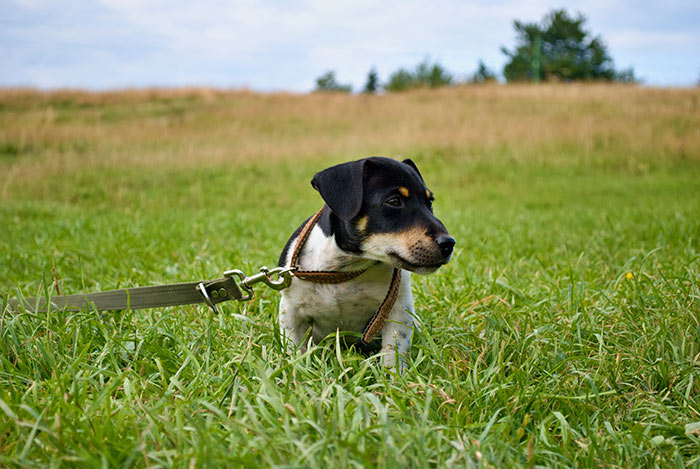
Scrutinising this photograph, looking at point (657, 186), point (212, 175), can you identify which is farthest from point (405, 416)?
point (212, 175)

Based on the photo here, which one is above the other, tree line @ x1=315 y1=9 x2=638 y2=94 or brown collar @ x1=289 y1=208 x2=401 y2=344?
tree line @ x1=315 y1=9 x2=638 y2=94

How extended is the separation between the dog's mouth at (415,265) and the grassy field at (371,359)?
1.04ft

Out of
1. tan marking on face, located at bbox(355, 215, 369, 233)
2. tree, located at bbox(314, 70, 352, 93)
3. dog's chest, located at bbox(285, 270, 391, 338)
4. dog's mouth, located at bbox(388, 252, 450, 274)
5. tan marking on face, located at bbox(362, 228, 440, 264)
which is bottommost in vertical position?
dog's chest, located at bbox(285, 270, 391, 338)

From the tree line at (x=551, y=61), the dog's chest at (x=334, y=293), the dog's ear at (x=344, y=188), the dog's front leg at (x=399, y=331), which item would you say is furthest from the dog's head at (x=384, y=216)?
the tree line at (x=551, y=61)

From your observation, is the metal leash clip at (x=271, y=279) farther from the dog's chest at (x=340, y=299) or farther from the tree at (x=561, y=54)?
the tree at (x=561, y=54)

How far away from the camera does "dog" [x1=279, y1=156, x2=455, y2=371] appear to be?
2180 millimetres

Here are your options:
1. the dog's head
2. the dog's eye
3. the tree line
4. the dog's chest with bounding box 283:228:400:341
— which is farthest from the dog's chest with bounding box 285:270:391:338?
the tree line

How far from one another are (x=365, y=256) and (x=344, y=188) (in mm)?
302

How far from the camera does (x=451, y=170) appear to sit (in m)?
11.5

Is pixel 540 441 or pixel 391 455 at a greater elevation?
pixel 391 455

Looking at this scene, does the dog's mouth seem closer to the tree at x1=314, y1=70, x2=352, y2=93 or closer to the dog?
the dog

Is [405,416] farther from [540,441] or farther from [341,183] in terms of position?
[341,183]

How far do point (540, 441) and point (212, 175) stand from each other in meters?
10.7

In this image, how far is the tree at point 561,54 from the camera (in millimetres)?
37844
